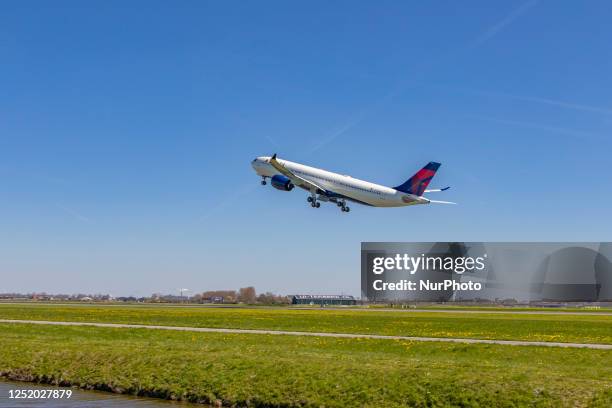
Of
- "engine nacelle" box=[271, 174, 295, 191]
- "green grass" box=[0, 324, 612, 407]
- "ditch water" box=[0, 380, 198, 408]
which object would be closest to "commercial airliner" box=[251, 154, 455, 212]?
"engine nacelle" box=[271, 174, 295, 191]

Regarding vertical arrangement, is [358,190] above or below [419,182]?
below

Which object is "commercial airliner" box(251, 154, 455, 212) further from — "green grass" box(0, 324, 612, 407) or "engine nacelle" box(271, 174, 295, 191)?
"green grass" box(0, 324, 612, 407)

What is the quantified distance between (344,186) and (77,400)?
184ft

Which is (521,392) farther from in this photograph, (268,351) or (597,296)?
(597,296)

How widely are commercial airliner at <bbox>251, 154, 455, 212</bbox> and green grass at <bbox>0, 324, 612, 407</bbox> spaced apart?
1501 inches

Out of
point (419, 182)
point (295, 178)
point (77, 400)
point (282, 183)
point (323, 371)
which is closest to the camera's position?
point (77, 400)

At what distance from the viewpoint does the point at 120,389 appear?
102 feet

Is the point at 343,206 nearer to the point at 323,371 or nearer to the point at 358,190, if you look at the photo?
the point at 358,190

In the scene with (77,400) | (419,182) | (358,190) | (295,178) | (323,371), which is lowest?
(77,400)

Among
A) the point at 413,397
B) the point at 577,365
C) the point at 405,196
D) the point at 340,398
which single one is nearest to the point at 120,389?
the point at 340,398

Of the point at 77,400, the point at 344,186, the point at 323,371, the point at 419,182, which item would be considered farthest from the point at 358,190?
the point at 77,400

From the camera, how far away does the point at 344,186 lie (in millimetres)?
81688

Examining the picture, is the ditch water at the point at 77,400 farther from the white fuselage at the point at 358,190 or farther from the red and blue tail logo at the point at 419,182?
the red and blue tail logo at the point at 419,182

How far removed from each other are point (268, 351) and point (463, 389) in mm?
12751
